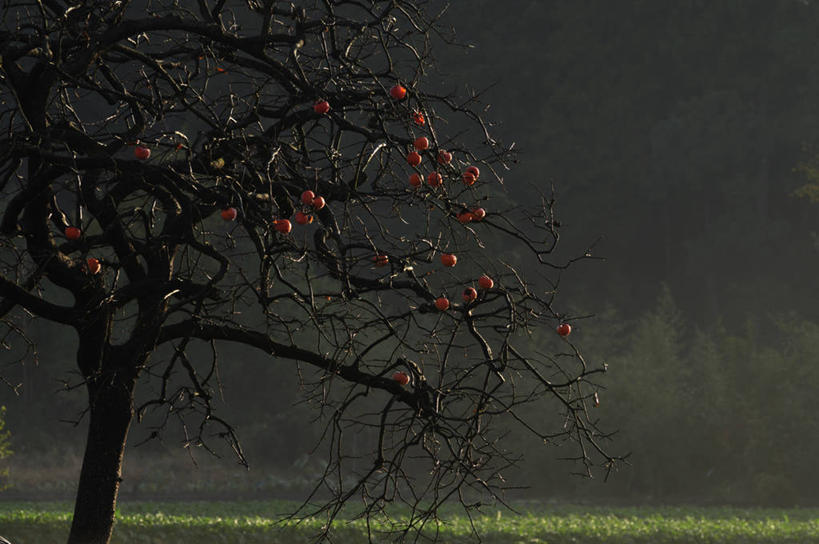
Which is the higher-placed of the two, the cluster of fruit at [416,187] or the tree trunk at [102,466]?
the cluster of fruit at [416,187]

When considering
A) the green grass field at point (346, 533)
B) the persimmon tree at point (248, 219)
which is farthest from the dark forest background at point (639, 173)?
the persimmon tree at point (248, 219)

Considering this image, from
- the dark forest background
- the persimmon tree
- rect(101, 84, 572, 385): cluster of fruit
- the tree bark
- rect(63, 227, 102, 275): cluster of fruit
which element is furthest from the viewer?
the dark forest background

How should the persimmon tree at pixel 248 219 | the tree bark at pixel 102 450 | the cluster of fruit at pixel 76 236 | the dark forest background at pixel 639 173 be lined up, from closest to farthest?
the persimmon tree at pixel 248 219, the cluster of fruit at pixel 76 236, the tree bark at pixel 102 450, the dark forest background at pixel 639 173

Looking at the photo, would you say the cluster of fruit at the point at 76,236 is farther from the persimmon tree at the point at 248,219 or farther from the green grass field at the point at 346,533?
the green grass field at the point at 346,533

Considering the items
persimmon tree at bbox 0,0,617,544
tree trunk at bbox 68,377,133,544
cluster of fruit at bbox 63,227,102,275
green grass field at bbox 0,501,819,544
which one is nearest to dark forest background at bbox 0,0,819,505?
green grass field at bbox 0,501,819,544

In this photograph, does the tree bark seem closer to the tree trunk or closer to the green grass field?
the tree trunk

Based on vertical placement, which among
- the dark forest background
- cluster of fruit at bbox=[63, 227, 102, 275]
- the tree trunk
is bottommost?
the tree trunk

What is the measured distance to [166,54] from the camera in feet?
24.1

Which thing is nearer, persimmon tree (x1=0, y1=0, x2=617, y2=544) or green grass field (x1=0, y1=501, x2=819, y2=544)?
persimmon tree (x1=0, y1=0, x2=617, y2=544)

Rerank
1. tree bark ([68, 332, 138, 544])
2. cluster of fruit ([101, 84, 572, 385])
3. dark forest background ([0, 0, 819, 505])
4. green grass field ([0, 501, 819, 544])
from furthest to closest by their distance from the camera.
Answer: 1. dark forest background ([0, 0, 819, 505])
2. green grass field ([0, 501, 819, 544])
3. tree bark ([68, 332, 138, 544])
4. cluster of fruit ([101, 84, 572, 385])

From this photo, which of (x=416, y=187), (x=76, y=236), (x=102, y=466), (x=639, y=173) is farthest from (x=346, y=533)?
(x=639, y=173)

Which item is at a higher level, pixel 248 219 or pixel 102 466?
pixel 248 219

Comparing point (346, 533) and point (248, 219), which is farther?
point (346, 533)

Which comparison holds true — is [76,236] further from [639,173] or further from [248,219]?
[639,173]
